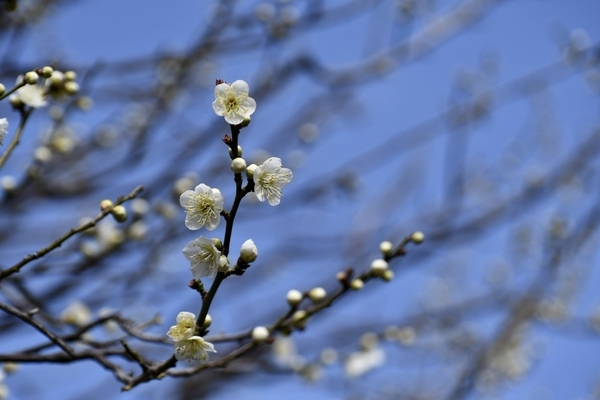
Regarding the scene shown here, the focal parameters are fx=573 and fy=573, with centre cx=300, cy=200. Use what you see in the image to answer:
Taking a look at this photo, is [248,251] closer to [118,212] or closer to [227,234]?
[227,234]

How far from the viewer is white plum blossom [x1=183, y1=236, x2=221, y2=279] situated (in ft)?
4.72

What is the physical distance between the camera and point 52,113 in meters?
2.55

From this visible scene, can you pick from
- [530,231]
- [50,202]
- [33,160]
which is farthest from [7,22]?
[530,231]

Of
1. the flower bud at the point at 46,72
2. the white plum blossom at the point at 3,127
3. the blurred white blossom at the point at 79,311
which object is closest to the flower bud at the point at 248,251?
the white plum blossom at the point at 3,127

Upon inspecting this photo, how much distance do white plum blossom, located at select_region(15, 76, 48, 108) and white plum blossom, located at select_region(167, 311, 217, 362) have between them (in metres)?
1.01

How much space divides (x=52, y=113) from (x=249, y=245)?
1.58 m

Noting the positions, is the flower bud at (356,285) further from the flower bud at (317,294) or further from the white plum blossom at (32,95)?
the white plum blossom at (32,95)

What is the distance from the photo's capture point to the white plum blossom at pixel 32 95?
1.96 m

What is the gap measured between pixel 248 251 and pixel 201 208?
0.20 metres

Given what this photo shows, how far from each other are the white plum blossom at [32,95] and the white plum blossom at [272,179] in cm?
96

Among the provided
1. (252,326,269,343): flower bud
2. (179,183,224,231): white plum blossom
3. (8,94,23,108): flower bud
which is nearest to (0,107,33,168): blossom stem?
(8,94,23,108): flower bud

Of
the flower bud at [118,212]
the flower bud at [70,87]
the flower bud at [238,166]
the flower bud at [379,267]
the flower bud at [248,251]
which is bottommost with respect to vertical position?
the flower bud at [248,251]

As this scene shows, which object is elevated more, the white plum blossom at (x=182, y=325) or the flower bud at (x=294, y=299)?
the flower bud at (x=294, y=299)

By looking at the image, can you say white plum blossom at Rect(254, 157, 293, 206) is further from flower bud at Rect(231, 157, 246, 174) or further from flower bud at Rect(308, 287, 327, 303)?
flower bud at Rect(308, 287, 327, 303)
